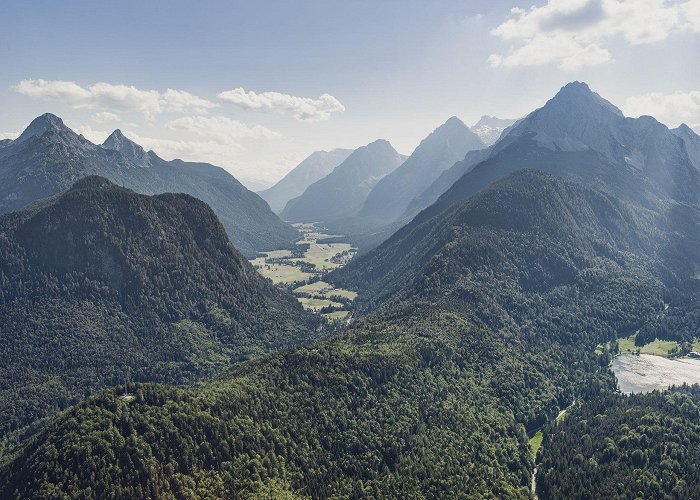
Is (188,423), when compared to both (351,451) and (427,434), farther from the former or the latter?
(427,434)

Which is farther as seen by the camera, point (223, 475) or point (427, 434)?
point (427, 434)

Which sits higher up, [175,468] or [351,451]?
[175,468]

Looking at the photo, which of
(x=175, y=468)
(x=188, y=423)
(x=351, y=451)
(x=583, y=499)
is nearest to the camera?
(x=175, y=468)

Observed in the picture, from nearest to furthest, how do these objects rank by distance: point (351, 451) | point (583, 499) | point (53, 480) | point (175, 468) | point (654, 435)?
point (53, 480) < point (175, 468) < point (583, 499) < point (351, 451) < point (654, 435)

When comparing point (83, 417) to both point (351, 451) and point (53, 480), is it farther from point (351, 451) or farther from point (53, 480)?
point (351, 451)

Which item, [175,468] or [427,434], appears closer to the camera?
[175,468]

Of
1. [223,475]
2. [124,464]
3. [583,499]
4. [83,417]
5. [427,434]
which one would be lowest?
[583,499]

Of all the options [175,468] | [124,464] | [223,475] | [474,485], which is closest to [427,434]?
[474,485]

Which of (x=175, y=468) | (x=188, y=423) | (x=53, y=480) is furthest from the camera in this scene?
(x=188, y=423)

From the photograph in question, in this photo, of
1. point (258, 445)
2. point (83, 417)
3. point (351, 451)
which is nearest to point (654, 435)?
point (351, 451)
